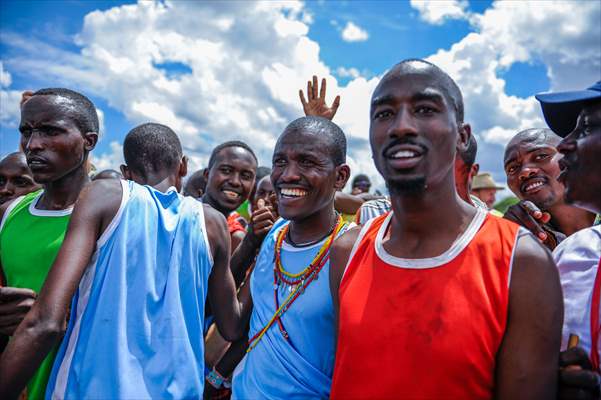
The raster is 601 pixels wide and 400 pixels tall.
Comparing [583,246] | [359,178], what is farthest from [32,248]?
[359,178]

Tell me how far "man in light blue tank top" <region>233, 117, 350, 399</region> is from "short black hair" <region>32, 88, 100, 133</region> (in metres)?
1.18

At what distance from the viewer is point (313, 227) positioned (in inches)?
109

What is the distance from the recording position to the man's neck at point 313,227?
2.73 m

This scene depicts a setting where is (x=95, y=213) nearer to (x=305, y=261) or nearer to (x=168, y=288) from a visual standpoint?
(x=168, y=288)

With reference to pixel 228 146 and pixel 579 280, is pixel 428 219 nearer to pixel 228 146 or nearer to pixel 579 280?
pixel 579 280

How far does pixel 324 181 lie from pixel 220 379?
1.66 m

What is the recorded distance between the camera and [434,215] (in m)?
1.78

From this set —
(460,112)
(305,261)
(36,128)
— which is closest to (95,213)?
(36,128)

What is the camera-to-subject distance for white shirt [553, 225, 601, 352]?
1658 millimetres

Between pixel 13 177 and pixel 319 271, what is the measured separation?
364 cm

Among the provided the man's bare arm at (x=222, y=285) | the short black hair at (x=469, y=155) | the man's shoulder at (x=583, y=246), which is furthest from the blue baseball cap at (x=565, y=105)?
the man's bare arm at (x=222, y=285)

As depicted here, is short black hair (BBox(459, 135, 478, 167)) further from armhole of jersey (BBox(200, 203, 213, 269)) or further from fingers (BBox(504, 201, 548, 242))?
armhole of jersey (BBox(200, 203, 213, 269))

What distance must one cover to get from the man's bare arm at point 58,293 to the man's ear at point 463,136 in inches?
64.9

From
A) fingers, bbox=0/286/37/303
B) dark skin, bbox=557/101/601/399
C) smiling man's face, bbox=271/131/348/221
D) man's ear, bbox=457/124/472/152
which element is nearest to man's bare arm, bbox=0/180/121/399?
fingers, bbox=0/286/37/303
